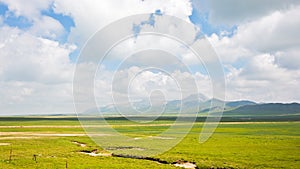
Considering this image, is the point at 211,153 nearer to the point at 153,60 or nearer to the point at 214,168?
the point at 214,168

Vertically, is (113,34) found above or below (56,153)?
above

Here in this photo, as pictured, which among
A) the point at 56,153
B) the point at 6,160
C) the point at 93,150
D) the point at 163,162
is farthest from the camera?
the point at 93,150

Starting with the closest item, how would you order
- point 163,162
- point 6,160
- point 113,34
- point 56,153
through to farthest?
point 113,34
point 6,160
point 163,162
point 56,153

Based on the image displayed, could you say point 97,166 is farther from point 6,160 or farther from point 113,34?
point 113,34

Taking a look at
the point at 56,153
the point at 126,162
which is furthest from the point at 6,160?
the point at 126,162

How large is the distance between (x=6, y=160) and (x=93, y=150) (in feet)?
50.1

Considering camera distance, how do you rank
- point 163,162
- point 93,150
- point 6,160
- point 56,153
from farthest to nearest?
1. point 93,150
2. point 56,153
3. point 163,162
4. point 6,160

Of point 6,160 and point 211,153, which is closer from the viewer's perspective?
point 6,160

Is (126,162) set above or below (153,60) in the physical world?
below

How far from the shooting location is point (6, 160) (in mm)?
33594

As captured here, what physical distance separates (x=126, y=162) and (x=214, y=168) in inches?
398

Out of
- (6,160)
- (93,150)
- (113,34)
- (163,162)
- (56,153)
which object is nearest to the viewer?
(113,34)

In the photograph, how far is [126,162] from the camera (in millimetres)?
34719

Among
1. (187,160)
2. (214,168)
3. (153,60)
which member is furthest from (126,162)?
(153,60)
